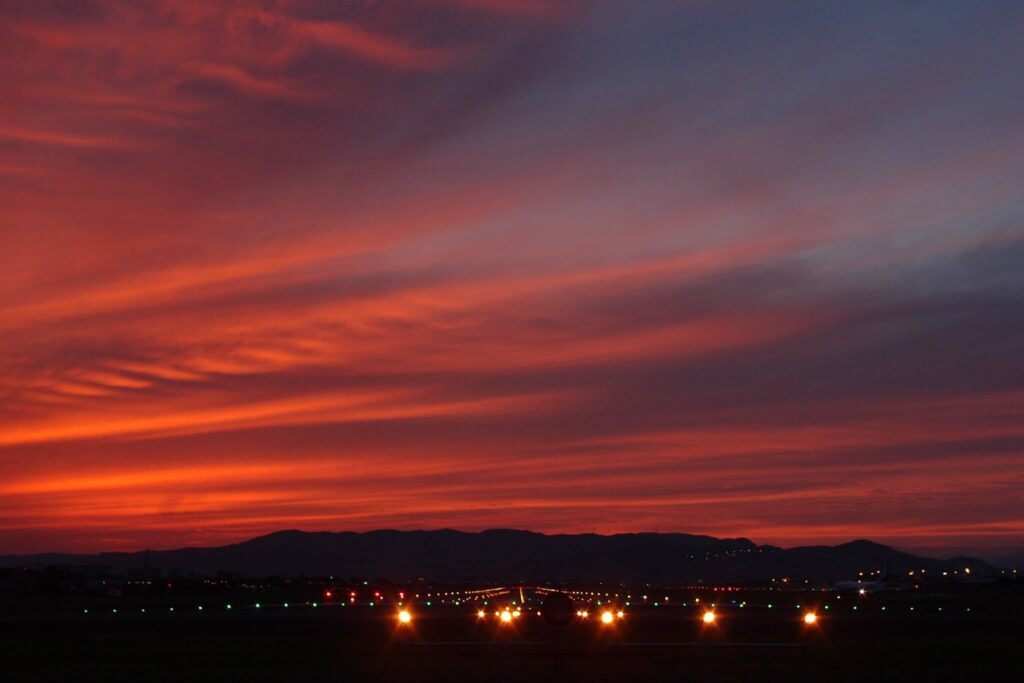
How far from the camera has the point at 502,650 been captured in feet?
173

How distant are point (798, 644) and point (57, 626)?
46.8m

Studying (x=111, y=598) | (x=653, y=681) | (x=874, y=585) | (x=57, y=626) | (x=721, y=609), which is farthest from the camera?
(x=874, y=585)

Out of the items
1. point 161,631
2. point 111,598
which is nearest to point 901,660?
point 161,631

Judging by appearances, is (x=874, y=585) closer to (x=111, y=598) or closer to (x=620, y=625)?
(x=111, y=598)

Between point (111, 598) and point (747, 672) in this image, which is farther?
point (111, 598)

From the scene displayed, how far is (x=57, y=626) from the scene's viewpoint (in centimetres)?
8031

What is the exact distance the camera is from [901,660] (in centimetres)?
5156

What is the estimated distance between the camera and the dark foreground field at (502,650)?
143 ft

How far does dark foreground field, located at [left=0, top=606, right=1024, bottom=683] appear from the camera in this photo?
43.5m

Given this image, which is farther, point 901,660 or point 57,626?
point 57,626

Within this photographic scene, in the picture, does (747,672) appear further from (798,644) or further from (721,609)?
(721,609)

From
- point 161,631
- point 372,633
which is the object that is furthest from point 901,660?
point 161,631

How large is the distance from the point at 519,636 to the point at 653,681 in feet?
74.0

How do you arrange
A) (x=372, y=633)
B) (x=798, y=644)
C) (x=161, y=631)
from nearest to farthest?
1. (x=798, y=644)
2. (x=372, y=633)
3. (x=161, y=631)
